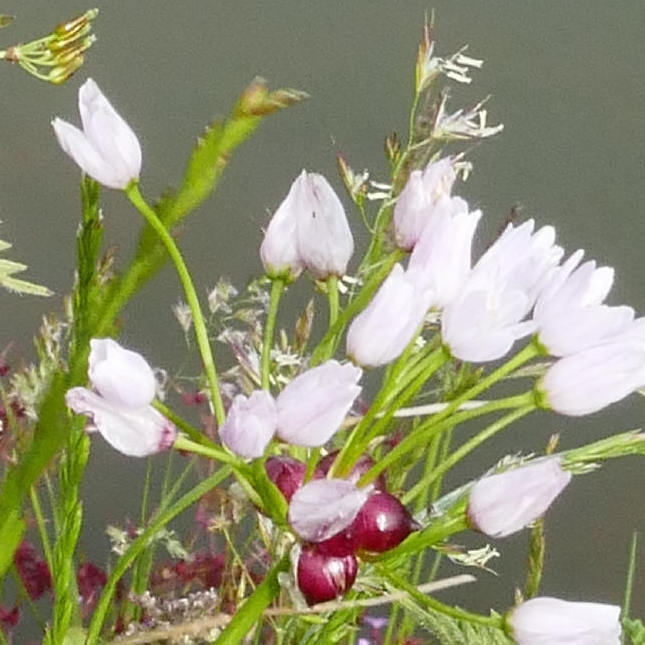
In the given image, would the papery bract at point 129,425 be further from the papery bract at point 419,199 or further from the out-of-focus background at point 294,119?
the out-of-focus background at point 294,119

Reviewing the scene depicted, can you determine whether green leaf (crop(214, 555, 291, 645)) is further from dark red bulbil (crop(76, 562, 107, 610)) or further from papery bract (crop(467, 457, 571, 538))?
dark red bulbil (crop(76, 562, 107, 610))

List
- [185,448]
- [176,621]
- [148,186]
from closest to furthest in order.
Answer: [185,448], [176,621], [148,186]

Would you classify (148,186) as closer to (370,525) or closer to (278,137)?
(278,137)

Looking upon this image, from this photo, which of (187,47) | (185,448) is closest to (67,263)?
(187,47)

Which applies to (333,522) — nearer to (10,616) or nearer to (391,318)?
(391,318)

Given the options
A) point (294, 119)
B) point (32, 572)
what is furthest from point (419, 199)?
point (294, 119)

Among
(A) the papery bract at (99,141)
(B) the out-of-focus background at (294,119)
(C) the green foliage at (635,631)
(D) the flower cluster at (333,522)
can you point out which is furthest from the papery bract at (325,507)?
(B) the out-of-focus background at (294,119)
